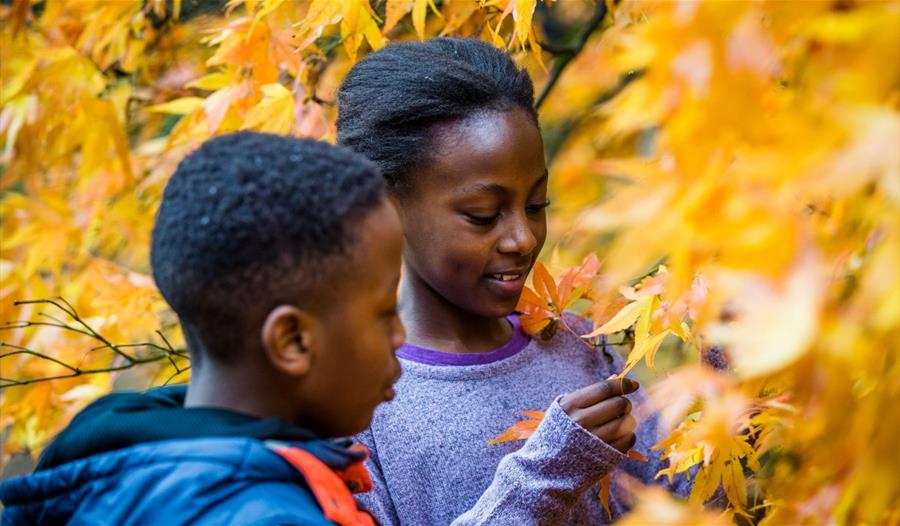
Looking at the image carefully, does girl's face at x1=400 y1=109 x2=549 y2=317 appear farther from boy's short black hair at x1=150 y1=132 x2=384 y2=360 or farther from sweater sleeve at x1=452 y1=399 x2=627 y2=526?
boy's short black hair at x1=150 y1=132 x2=384 y2=360

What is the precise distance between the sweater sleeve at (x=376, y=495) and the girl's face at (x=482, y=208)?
254 mm

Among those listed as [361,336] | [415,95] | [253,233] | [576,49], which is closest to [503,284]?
[415,95]

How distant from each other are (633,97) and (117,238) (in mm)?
2452

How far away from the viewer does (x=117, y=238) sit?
3020 mm

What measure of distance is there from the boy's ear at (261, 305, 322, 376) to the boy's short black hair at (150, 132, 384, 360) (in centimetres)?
1

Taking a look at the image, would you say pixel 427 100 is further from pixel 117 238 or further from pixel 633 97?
pixel 117 238

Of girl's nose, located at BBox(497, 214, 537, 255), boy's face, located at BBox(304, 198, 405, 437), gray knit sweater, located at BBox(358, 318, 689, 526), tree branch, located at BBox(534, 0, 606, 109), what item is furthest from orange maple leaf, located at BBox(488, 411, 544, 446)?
tree branch, located at BBox(534, 0, 606, 109)

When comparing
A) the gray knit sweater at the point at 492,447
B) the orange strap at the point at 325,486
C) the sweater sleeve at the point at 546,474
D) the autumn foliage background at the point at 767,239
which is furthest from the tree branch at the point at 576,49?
the orange strap at the point at 325,486

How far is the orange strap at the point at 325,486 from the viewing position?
3.52ft

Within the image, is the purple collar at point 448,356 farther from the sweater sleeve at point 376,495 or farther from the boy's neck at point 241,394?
the boy's neck at point 241,394

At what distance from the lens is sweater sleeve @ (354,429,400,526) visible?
145 cm

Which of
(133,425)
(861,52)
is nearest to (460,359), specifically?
(133,425)

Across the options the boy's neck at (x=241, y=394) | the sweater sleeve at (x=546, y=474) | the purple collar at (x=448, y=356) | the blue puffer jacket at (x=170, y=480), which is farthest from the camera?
the purple collar at (x=448, y=356)

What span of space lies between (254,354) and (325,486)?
16 cm
